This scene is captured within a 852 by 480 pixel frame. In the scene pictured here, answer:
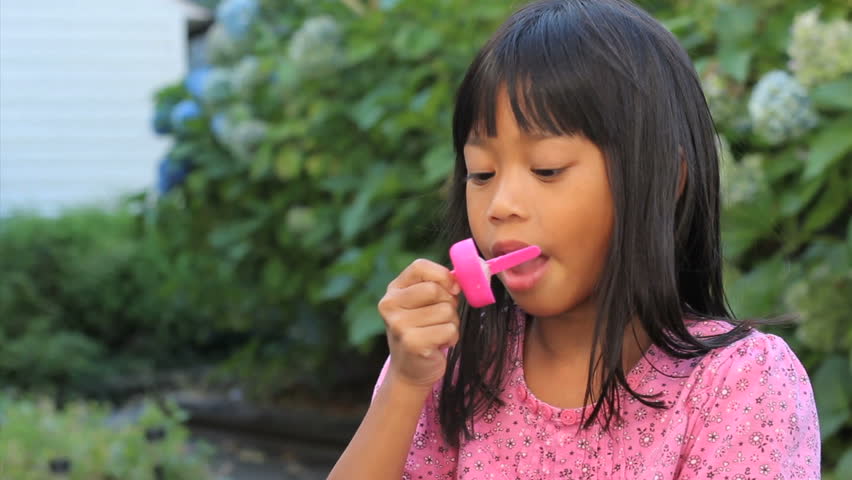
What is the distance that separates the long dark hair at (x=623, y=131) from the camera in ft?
4.47

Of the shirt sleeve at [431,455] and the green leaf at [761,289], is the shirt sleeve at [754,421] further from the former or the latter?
the green leaf at [761,289]

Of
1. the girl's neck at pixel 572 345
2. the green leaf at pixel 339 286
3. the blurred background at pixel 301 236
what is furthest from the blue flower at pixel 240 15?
the girl's neck at pixel 572 345

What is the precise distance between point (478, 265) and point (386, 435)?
0.92ft

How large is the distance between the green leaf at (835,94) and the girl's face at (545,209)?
1538 millimetres

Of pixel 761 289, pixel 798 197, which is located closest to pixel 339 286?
pixel 761 289

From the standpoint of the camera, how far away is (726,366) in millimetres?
1353

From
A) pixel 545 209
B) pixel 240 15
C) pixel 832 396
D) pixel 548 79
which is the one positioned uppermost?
pixel 240 15

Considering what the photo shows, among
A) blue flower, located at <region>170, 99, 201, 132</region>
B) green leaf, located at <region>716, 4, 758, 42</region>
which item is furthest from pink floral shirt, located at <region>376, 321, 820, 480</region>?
blue flower, located at <region>170, 99, 201, 132</region>

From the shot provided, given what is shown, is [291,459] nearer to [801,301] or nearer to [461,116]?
[801,301]

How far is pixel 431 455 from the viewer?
155 centimetres

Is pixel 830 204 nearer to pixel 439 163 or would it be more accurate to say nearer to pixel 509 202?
pixel 439 163

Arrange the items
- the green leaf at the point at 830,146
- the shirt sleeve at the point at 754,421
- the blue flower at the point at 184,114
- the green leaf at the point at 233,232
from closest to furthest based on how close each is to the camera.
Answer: the shirt sleeve at the point at 754,421, the green leaf at the point at 830,146, the green leaf at the point at 233,232, the blue flower at the point at 184,114

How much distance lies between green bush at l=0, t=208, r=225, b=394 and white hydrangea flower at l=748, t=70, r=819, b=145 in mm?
3236

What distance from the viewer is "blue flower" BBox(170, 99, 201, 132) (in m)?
4.67
